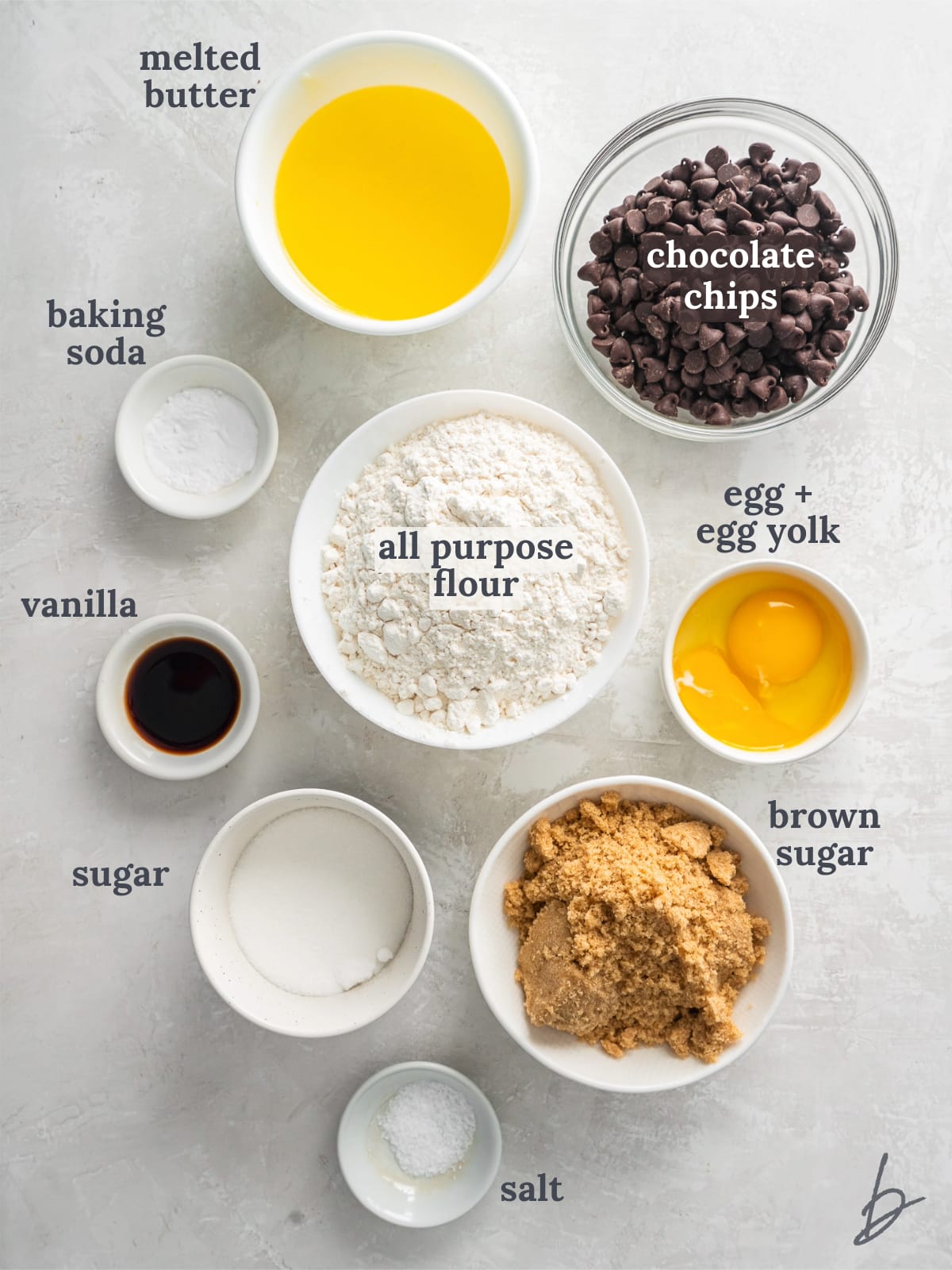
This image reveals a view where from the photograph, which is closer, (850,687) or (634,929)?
(634,929)

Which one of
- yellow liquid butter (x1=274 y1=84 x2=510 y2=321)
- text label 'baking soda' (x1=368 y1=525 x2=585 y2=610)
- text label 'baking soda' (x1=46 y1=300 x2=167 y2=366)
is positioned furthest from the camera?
text label 'baking soda' (x1=46 y1=300 x2=167 y2=366)

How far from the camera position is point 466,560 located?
1.46 meters

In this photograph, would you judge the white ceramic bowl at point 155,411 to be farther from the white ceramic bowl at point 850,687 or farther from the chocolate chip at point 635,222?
the white ceramic bowl at point 850,687

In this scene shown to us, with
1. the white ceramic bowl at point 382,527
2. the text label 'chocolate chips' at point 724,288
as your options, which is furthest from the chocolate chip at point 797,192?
the white ceramic bowl at point 382,527

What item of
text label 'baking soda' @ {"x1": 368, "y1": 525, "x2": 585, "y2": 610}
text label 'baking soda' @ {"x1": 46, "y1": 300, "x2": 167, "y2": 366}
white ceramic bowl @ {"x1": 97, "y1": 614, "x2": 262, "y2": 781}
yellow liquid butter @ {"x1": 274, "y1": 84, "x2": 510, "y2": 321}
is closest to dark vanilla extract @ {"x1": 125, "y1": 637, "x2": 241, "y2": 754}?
white ceramic bowl @ {"x1": 97, "y1": 614, "x2": 262, "y2": 781}

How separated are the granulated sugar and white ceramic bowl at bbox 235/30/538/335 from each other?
55.6 inches

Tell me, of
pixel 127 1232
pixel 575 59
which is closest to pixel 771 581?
pixel 575 59

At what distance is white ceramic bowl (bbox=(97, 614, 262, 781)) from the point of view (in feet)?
5.35

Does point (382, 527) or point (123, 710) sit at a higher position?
point (382, 527)

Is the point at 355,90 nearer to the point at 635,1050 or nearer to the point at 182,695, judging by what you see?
the point at 182,695

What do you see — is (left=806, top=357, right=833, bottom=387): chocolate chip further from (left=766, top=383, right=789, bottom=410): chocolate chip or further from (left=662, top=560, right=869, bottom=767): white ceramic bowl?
(left=662, top=560, right=869, bottom=767): white ceramic bowl

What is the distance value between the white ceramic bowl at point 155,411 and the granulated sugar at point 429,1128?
117 cm

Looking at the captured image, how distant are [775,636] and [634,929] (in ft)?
1.96
